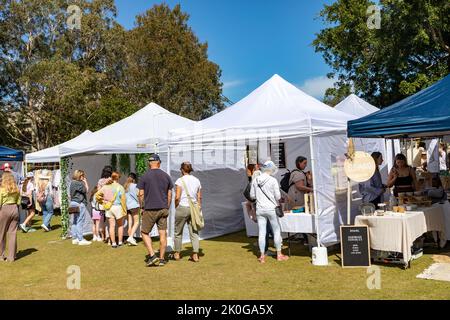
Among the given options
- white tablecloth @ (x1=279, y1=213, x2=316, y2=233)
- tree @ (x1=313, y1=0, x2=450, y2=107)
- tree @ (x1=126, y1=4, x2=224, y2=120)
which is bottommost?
white tablecloth @ (x1=279, y1=213, x2=316, y2=233)

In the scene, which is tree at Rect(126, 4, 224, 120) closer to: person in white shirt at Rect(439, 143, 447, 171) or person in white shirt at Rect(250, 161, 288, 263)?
person in white shirt at Rect(439, 143, 447, 171)

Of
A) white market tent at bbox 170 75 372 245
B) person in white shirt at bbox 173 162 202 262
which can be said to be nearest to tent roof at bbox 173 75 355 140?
white market tent at bbox 170 75 372 245

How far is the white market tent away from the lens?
6.46m

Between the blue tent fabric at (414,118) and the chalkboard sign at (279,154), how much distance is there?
14.8 ft

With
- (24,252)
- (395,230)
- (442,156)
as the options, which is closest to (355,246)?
(395,230)

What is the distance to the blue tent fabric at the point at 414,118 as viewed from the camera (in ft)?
18.5

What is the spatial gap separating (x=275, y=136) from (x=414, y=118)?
194 cm

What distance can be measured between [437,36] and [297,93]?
10.9 m

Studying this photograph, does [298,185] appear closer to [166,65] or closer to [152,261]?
[152,261]

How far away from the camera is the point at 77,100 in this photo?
26.2 m

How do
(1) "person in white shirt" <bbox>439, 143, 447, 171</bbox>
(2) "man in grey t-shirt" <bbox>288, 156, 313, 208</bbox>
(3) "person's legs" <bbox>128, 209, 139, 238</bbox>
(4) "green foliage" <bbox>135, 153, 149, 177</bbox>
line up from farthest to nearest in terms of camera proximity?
(1) "person in white shirt" <bbox>439, 143, 447, 171</bbox> → (4) "green foliage" <bbox>135, 153, 149, 177</bbox> → (3) "person's legs" <bbox>128, 209, 139, 238</bbox> → (2) "man in grey t-shirt" <bbox>288, 156, 313, 208</bbox>

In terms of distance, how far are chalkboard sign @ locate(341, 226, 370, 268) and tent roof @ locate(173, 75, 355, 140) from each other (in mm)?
1513
